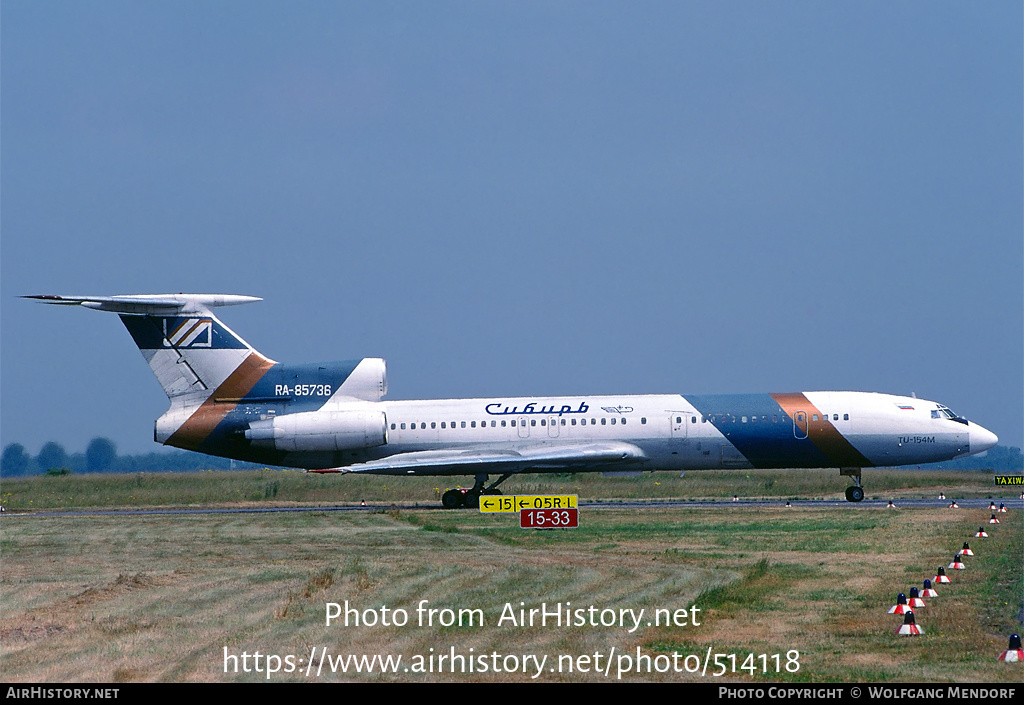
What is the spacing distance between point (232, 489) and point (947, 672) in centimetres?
3682

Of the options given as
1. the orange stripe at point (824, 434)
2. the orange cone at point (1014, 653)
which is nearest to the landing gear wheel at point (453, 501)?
the orange stripe at point (824, 434)

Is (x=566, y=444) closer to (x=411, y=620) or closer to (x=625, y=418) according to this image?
(x=625, y=418)

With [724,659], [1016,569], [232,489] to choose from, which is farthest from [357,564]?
[232,489]

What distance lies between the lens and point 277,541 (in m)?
25.1

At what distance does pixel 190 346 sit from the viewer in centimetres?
3559

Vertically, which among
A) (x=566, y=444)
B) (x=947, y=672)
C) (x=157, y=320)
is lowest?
(x=947, y=672)

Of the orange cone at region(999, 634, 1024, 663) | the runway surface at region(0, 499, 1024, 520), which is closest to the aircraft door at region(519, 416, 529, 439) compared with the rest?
the runway surface at region(0, 499, 1024, 520)

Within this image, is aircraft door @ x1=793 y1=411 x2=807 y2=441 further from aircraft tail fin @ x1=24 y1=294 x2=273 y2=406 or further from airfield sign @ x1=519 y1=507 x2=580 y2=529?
aircraft tail fin @ x1=24 y1=294 x2=273 y2=406

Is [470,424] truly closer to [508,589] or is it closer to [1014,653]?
[508,589]

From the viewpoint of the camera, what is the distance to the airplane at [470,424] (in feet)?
114

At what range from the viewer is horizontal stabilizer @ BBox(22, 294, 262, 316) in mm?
34062

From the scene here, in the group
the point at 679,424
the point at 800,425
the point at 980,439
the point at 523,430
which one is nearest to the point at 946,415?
the point at 980,439

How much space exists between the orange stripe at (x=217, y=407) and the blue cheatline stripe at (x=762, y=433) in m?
13.7

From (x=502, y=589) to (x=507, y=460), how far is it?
57.7 feet
